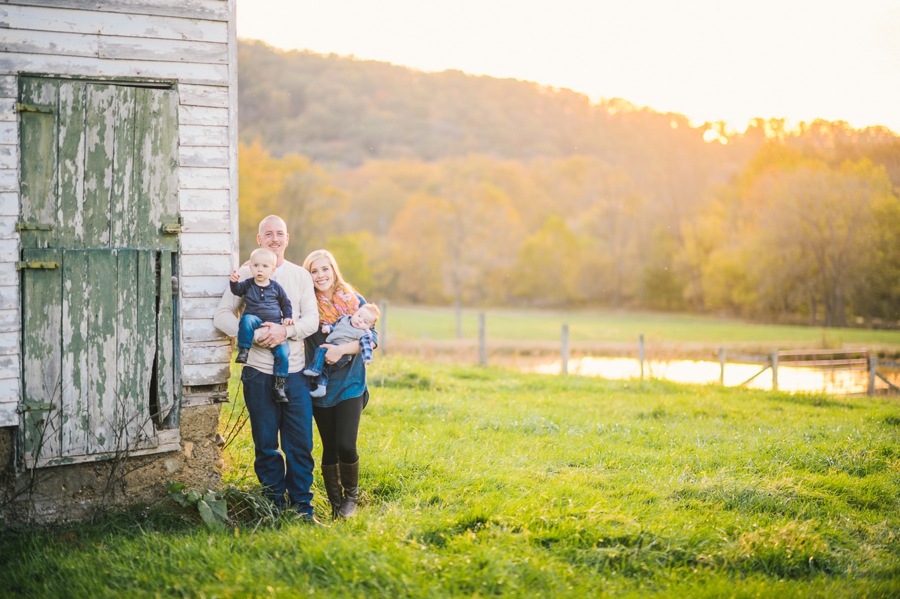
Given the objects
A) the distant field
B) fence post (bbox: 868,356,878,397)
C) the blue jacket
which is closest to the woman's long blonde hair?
the blue jacket

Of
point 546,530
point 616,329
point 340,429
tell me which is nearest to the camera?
point 546,530

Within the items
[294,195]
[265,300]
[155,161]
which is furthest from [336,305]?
[294,195]

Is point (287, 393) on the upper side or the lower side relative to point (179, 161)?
lower

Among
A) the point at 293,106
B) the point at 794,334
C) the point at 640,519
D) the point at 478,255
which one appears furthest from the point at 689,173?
the point at 640,519

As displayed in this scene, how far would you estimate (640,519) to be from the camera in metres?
4.73

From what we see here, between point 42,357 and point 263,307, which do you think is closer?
point 42,357

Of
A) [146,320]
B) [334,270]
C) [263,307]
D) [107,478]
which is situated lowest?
[107,478]

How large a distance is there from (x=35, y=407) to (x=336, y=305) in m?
2.23

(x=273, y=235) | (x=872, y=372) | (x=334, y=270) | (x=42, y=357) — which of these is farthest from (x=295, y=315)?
(x=872, y=372)

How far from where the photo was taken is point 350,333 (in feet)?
16.1

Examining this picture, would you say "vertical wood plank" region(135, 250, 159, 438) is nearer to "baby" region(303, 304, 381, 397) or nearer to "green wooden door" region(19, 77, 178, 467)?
"green wooden door" region(19, 77, 178, 467)

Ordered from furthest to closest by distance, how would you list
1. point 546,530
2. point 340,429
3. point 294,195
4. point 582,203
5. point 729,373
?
point 582,203
point 294,195
point 729,373
point 340,429
point 546,530

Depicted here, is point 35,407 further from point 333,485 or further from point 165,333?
point 333,485

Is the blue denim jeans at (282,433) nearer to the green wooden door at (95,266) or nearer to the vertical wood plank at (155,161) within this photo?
the green wooden door at (95,266)
